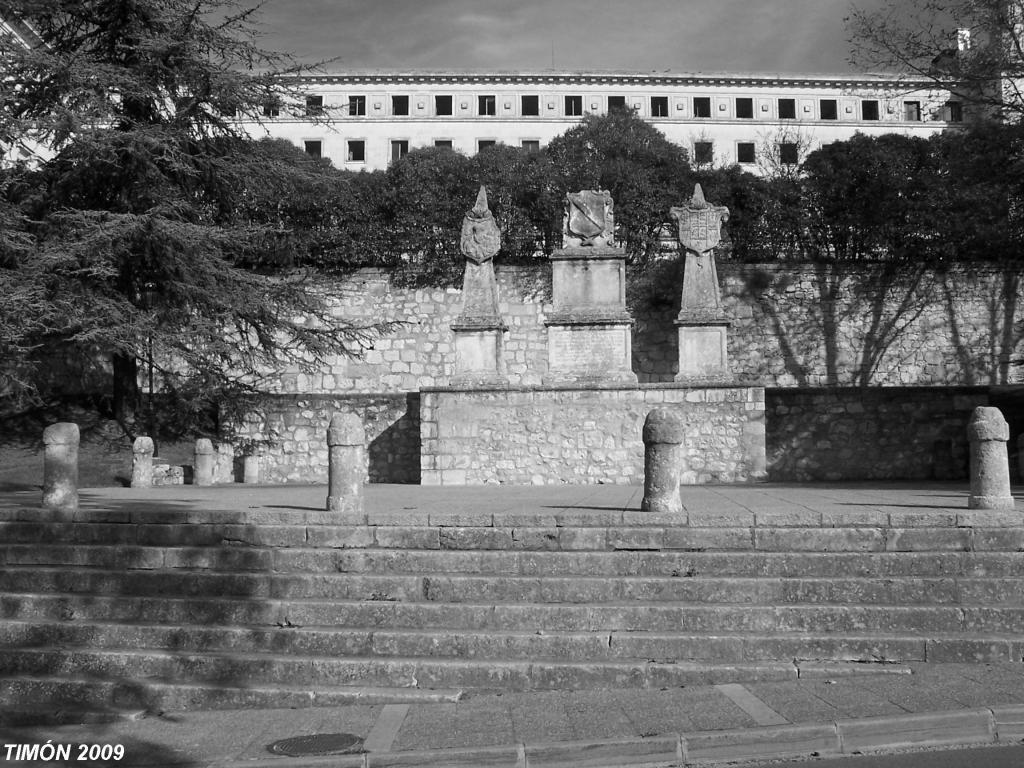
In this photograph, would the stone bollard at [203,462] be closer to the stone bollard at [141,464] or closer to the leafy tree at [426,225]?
the stone bollard at [141,464]

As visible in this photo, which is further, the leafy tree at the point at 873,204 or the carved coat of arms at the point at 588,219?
the leafy tree at the point at 873,204

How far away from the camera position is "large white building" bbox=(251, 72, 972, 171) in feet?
195

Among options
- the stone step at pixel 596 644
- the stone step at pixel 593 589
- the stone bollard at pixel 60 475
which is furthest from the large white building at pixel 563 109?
the stone step at pixel 596 644

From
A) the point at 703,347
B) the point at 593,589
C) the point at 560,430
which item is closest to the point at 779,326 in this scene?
the point at 703,347

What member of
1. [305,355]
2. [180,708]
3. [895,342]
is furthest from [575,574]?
[895,342]

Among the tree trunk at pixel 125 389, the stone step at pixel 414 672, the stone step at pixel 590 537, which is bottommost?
the stone step at pixel 414 672

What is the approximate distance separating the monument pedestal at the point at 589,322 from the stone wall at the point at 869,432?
3183 mm

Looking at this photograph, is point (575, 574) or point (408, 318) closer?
point (575, 574)

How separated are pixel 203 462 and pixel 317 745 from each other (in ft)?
42.4

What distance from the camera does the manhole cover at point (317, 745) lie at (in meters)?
5.45

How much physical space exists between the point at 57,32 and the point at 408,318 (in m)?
10.6

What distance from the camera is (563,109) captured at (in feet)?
200

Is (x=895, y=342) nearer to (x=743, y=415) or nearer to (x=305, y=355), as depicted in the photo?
(x=743, y=415)

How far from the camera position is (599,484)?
52.4ft
